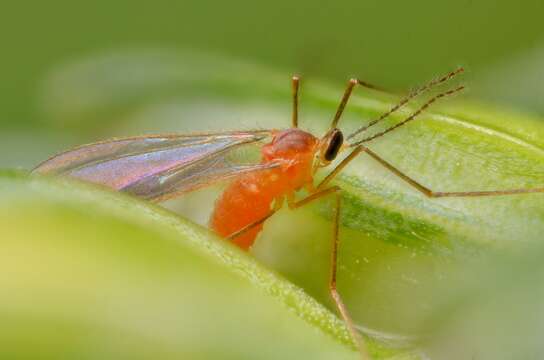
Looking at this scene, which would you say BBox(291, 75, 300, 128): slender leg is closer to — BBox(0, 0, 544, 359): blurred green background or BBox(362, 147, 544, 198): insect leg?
BBox(0, 0, 544, 359): blurred green background

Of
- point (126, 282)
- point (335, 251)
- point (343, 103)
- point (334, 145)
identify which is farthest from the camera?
point (334, 145)

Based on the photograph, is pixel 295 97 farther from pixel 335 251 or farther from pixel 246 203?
pixel 246 203

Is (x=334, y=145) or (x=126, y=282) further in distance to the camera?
(x=334, y=145)

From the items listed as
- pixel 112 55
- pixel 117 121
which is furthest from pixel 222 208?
pixel 112 55

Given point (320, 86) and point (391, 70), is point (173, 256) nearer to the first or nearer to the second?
point (320, 86)

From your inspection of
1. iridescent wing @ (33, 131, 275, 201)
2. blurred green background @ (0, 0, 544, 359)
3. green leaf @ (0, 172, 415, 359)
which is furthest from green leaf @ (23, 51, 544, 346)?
green leaf @ (0, 172, 415, 359)

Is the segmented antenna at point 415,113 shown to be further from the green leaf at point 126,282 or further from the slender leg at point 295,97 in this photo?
the green leaf at point 126,282

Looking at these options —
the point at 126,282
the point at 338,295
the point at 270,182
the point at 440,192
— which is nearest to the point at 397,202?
the point at 440,192
